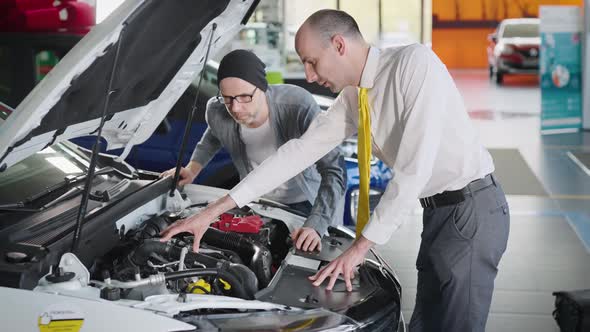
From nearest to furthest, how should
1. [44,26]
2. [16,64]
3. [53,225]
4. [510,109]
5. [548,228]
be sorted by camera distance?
[53,225]
[16,64]
[548,228]
[44,26]
[510,109]

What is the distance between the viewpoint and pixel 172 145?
Answer: 613cm

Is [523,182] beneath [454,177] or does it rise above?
beneath

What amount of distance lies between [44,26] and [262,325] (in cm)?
637

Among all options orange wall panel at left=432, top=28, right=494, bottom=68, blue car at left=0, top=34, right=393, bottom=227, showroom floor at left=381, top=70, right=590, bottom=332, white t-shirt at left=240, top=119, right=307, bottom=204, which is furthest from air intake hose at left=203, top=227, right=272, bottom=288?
orange wall panel at left=432, top=28, right=494, bottom=68


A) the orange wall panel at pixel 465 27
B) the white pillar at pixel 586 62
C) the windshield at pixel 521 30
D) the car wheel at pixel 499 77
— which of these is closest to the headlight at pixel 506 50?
the windshield at pixel 521 30

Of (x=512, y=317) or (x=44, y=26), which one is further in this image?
(x=44, y=26)

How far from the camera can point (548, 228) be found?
Result: 22.6ft

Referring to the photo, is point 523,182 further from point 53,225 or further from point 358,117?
point 53,225

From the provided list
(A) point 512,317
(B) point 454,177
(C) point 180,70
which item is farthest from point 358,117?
(A) point 512,317

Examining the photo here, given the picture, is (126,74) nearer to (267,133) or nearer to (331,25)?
(331,25)

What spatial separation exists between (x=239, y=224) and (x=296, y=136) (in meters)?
0.78

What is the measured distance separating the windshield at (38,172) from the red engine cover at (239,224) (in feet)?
2.12

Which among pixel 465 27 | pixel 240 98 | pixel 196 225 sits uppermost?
pixel 240 98

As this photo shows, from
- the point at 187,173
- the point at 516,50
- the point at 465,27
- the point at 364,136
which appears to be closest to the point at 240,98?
the point at 187,173
